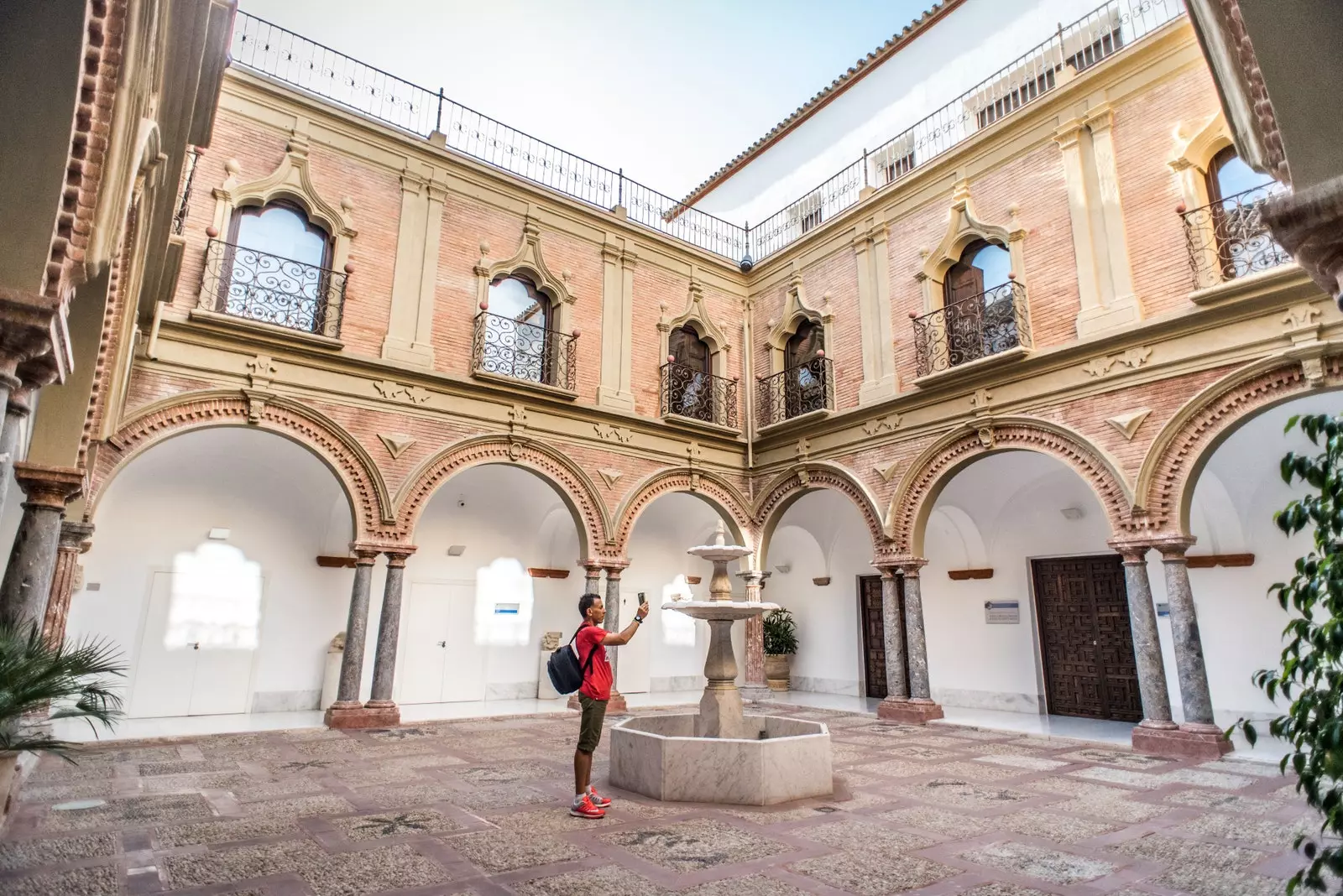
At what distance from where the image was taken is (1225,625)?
10.1 m

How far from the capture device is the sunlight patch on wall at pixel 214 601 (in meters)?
10.6

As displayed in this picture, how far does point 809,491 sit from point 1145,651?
18.1 ft

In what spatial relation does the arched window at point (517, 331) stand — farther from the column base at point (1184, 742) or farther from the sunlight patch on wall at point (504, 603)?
the column base at point (1184, 742)

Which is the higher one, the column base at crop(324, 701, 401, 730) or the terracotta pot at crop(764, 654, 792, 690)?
the terracotta pot at crop(764, 654, 792, 690)

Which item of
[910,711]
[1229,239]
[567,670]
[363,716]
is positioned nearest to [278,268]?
[363,716]

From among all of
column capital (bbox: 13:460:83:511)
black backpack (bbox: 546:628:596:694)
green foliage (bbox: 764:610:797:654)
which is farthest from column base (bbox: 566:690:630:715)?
column capital (bbox: 13:460:83:511)

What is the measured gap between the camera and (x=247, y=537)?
11.2m

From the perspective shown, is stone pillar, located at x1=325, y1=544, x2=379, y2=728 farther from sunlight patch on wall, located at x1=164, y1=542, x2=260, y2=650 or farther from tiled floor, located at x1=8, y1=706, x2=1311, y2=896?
sunlight patch on wall, located at x1=164, y1=542, x2=260, y2=650

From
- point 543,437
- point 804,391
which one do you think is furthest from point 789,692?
point 543,437

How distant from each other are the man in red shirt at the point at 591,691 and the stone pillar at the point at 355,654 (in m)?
5.16

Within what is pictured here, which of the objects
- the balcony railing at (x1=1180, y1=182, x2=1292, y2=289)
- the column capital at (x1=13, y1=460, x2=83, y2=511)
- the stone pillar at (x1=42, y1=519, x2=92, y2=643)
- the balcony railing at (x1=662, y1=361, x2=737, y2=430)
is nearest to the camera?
the column capital at (x1=13, y1=460, x2=83, y2=511)

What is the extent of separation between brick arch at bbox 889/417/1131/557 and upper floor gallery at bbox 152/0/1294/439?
32.9 inches

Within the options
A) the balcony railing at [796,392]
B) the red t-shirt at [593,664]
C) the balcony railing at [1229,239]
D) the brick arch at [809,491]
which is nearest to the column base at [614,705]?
the brick arch at [809,491]

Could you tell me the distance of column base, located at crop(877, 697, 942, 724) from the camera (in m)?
10.5
